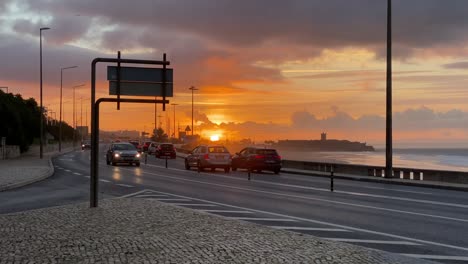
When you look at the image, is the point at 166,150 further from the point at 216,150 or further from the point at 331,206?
the point at 331,206

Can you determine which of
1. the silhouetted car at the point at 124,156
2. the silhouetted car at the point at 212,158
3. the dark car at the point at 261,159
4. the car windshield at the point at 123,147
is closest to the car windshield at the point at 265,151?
the dark car at the point at 261,159

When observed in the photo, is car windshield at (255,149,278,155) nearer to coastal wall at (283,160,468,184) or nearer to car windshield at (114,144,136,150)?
coastal wall at (283,160,468,184)

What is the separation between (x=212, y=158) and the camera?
38.6 metres

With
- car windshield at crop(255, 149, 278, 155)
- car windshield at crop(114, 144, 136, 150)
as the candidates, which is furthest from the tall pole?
car windshield at crop(114, 144, 136, 150)

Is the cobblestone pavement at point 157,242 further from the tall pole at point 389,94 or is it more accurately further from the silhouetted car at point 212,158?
the silhouetted car at point 212,158

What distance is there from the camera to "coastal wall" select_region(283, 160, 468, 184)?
27.2 meters

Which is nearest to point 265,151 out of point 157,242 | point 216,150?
point 216,150

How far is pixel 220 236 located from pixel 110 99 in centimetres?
624

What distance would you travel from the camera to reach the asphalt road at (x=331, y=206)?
36.8 feet

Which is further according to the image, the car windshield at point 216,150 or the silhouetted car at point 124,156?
the silhouetted car at point 124,156

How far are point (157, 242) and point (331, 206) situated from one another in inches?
328

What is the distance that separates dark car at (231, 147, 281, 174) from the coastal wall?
2751mm

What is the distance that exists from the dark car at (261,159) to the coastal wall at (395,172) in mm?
2751

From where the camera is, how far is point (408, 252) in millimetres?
9828
